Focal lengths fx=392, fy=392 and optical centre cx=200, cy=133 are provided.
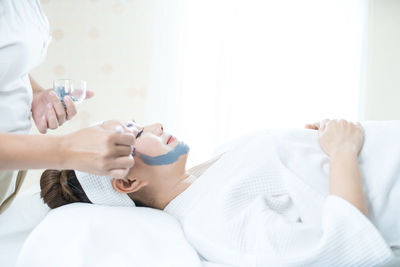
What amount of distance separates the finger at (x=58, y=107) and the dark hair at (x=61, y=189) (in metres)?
0.22

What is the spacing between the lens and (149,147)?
1.53 m

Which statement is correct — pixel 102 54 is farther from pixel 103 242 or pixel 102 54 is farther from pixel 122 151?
pixel 122 151

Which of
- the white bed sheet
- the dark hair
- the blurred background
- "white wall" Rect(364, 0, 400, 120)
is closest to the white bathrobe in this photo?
the dark hair

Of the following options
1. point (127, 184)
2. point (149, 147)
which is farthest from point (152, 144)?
point (127, 184)

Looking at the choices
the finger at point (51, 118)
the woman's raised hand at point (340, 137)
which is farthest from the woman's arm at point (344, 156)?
the finger at point (51, 118)

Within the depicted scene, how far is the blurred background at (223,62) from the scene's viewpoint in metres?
3.46

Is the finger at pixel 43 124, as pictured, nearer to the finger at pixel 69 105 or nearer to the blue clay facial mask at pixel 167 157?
the finger at pixel 69 105

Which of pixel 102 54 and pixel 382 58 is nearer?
pixel 102 54

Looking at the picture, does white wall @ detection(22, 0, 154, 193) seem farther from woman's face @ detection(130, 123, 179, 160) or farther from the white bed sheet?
woman's face @ detection(130, 123, 179, 160)

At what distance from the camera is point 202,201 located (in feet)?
4.66

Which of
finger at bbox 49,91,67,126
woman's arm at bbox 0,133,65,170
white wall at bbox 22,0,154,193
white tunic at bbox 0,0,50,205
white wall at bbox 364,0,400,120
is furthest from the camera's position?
white wall at bbox 364,0,400,120

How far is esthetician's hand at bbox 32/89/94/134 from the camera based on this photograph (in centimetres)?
157

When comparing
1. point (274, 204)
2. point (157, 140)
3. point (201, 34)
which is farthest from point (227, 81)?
point (274, 204)

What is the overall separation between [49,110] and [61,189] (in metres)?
0.32
